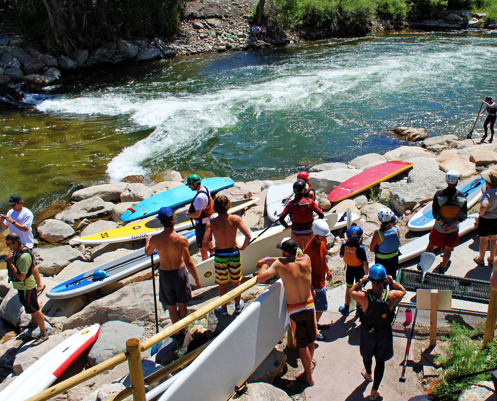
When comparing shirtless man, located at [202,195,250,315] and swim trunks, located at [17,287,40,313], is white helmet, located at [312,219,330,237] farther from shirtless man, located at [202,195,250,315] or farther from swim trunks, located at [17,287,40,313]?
swim trunks, located at [17,287,40,313]

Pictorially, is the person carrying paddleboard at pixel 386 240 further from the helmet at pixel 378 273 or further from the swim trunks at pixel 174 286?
the swim trunks at pixel 174 286

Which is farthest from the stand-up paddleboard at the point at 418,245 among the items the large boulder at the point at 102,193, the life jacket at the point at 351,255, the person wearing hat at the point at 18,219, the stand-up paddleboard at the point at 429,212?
the large boulder at the point at 102,193

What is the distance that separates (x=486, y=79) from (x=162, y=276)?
17.5 metres

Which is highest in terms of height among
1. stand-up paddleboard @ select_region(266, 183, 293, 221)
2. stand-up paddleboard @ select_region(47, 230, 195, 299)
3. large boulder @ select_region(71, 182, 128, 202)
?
stand-up paddleboard @ select_region(266, 183, 293, 221)

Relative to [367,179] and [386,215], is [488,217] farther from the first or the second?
[367,179]

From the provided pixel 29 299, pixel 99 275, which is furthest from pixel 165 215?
pixel 99 275

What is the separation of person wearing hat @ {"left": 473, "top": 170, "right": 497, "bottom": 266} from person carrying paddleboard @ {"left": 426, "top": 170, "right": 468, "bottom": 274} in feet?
0.93

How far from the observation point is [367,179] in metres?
8.38

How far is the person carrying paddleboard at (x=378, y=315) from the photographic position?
3.10 meters

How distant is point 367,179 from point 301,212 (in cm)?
400

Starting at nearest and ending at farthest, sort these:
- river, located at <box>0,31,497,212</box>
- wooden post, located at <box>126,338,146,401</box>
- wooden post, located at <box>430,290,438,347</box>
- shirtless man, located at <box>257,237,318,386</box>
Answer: wooden post, located at <box>126,338,146,401</box>, shirtless man, located at <box>257,237,318,386</box>, wooden post, located at <box>430,290,438,347</box>, river, located at <box>0,31,497,212</box>

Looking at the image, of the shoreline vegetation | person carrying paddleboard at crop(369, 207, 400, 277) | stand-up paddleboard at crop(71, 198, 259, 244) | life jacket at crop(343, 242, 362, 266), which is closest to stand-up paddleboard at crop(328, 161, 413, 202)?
stand-up paddleboard at crop(71, 198, 259, 244)

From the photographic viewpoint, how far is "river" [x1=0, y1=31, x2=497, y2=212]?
11172mm

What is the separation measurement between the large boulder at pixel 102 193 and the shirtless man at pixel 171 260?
5674 mm
